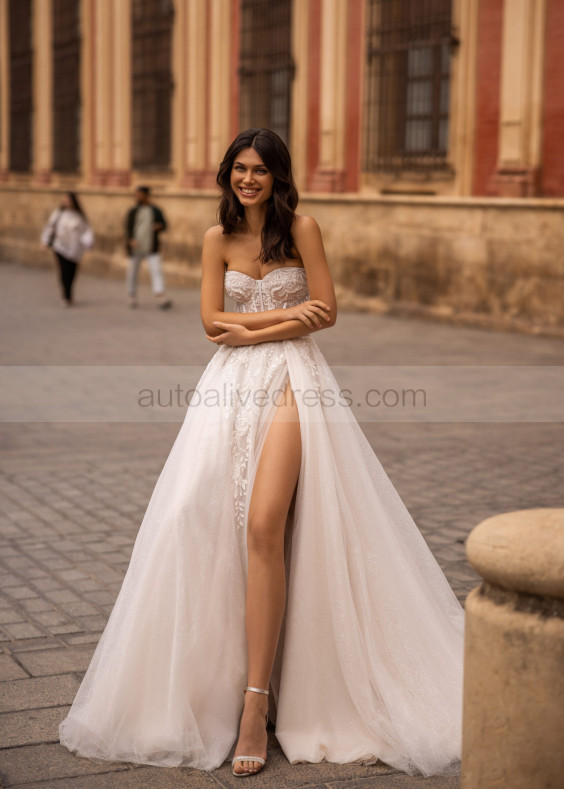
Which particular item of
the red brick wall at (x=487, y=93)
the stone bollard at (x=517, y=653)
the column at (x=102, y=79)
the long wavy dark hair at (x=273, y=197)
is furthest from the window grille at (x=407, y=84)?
the stone bollard at (x=517, y=653)

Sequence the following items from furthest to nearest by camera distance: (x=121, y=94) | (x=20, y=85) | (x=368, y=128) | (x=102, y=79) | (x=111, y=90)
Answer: (x=20, y=85), (x=102, y=79), (x=111, y=90), (x=121, y=94), (x=368, y=128)

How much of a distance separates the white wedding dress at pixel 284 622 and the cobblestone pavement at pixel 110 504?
121mm

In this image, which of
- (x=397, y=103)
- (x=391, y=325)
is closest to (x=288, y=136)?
(x=397, y=103)

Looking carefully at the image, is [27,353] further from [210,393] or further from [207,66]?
[207,66]

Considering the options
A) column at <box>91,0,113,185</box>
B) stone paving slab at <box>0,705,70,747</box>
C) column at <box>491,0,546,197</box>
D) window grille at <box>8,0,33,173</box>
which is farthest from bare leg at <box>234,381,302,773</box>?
window grille at <box>8,0,33,173</box>

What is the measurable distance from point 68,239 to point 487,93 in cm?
627

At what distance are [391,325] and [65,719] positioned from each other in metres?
12.2

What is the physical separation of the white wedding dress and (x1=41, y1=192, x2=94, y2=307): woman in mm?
14436

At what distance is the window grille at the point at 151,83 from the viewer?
77.2ft

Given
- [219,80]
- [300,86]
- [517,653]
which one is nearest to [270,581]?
[517,653]

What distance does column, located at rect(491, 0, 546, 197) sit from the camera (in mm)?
14398

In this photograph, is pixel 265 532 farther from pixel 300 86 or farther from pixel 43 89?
pixel 43 89

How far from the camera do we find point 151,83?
24.2m

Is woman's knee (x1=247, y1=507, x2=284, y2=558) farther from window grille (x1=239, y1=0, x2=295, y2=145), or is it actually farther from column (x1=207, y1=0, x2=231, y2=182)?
column (x1=207, y1=0, x2=231, y2=182)
